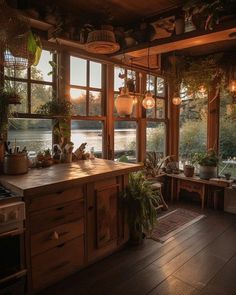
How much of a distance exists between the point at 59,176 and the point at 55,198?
0.65 ft

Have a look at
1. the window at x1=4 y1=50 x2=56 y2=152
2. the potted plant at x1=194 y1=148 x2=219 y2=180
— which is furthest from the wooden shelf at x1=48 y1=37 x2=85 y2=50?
the potted plant at x1=194 y1=148 x2=219 y2=180

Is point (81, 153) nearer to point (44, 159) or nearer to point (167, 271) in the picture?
point (44, 159)

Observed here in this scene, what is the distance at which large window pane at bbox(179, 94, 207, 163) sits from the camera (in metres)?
4.45

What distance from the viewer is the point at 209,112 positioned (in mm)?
4355

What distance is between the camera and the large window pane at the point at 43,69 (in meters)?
2.76

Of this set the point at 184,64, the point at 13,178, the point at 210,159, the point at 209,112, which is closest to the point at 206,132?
the point at 209,112

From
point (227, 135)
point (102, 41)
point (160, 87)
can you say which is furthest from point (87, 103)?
point (227, 135)

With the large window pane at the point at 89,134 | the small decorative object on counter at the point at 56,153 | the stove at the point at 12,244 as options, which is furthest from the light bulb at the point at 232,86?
the stove at the point at 12,244

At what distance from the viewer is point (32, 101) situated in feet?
9.01

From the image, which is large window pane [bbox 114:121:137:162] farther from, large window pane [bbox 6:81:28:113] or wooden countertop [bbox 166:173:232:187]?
large window pane [bbox 6:81:28:113]

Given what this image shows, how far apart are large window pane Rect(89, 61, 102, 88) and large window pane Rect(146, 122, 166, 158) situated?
124 centimetres

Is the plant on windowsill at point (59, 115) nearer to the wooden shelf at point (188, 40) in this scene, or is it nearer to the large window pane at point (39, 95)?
the large window pane at point (39, 95)

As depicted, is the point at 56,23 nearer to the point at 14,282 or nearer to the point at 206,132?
the point at 14,282

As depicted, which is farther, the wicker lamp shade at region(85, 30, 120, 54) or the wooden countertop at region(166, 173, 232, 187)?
the wooden countertop at region(166, 173, 232, 187)
